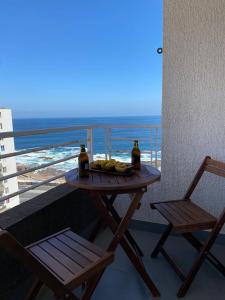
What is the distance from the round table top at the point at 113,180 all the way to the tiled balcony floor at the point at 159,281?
31.5 inches

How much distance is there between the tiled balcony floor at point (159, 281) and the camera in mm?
1553

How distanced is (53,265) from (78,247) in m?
0.19

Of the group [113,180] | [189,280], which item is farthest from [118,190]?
[189,280]

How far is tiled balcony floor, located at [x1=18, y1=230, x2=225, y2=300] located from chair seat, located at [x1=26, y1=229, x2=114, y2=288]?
0.55 metres

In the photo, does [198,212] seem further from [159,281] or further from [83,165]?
[83,165]

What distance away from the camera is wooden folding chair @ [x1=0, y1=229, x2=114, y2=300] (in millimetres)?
763

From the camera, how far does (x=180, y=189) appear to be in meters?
2.28

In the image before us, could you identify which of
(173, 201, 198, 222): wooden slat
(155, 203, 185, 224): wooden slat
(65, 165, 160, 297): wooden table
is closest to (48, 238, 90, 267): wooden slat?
(65, 165, 160, 297): wooden table

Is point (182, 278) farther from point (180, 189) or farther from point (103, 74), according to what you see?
point (103, 74)

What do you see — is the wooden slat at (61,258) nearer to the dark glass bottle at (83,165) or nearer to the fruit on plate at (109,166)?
the dark glass bottle at (83,165)

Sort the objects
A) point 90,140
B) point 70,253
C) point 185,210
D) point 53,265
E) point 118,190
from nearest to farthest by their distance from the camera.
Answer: point 53,265 → point 70,253 → point 118,190 → point 185,210 → point 90,140

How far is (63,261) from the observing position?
1.10 m

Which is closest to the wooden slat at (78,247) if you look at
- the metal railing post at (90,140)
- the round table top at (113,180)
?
the round table top at (113,180)

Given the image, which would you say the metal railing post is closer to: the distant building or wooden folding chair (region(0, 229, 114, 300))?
the distant building
